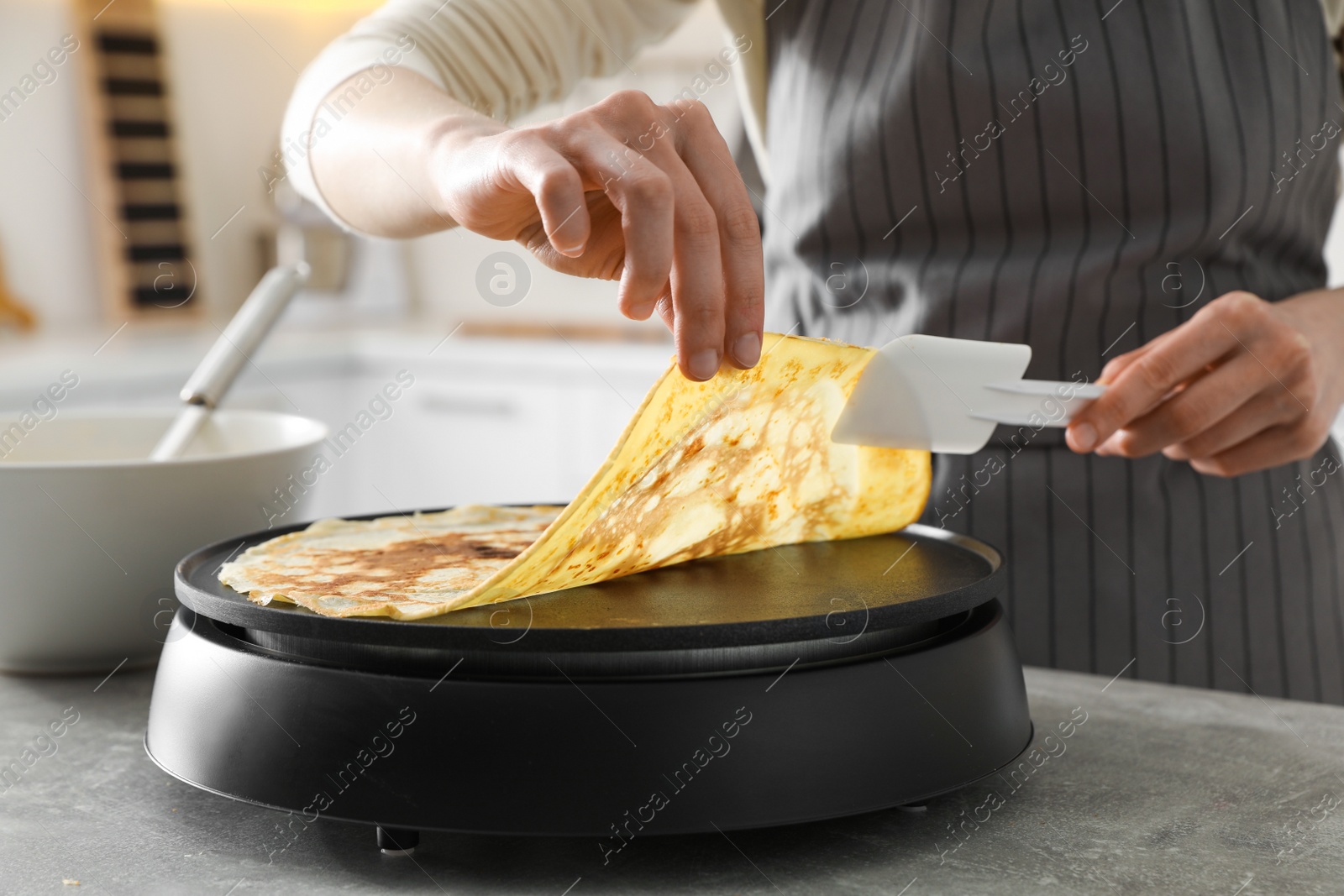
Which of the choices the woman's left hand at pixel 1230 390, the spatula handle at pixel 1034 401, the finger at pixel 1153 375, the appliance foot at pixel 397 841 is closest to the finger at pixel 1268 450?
the woman's left hand at pixel 1230 390

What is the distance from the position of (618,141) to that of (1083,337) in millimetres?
612

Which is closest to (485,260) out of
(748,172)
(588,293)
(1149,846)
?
(588,293)

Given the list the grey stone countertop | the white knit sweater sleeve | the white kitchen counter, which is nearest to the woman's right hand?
the grey stone countertop

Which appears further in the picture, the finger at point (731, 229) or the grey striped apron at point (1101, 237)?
the grey striped apron at point (1101, 237)

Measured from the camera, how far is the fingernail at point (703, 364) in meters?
0.73

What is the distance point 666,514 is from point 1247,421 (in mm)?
572

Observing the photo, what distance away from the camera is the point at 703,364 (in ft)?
2.38

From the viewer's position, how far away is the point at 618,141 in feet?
2.50

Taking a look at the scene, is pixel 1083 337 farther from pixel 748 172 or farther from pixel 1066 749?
pixel 748 172

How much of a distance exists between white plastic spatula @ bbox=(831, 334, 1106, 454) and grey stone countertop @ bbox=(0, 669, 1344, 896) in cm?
22

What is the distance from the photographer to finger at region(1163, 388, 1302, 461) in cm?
107

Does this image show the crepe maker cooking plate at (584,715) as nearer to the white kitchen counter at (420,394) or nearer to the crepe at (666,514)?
the crepe at (666,514)

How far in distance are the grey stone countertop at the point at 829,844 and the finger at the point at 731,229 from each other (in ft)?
0.94

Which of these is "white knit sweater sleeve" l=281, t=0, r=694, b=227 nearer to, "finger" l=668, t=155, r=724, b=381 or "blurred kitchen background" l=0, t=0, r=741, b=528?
"finger" l=668, t=155, r=724, b=381
